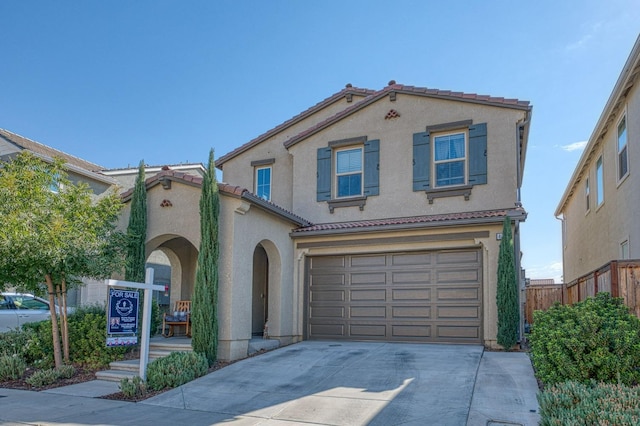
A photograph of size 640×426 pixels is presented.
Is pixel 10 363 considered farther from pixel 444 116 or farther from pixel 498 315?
pixel 444 116

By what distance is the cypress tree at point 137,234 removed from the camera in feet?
35.3

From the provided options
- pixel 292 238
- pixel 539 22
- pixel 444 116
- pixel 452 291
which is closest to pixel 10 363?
pixel 292 238

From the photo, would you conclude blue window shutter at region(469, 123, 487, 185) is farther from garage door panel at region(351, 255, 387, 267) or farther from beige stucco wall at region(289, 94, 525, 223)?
garage door panel at region(351, 255, 387, 267)

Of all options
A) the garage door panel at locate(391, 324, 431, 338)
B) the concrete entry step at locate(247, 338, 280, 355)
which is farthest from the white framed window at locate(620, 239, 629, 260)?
the concrete entry step at locate(247, 338, 280, 355)

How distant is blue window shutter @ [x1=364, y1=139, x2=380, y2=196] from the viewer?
43.7 feet

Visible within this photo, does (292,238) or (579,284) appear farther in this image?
(292,238)

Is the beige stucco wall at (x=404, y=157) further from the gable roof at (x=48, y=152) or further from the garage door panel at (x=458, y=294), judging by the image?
the gable roof at (x=48, y=152)

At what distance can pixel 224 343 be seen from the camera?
993 cm

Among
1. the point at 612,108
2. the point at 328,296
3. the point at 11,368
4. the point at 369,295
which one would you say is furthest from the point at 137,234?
the point at 612,108

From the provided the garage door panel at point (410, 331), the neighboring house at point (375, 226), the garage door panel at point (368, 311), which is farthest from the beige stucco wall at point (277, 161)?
the garage door panel at point (410, 331)

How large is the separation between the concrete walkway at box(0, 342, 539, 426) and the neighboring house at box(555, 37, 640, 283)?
16.4 ft

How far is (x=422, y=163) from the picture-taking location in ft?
42.2

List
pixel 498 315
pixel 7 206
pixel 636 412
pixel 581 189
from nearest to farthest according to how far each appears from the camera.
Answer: pixel 636 412, pixel 7 206, pixel 498 315, pixel 581 189

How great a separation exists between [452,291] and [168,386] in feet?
22.1
